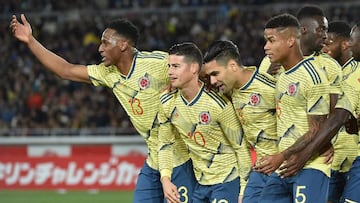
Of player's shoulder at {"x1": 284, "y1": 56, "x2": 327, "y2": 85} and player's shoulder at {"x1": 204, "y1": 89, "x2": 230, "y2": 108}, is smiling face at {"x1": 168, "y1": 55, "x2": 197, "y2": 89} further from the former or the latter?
player's shoulder at {"x1": 284, "y1": 56, "x2": 327, "y2": 85}

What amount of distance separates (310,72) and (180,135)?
188 cm

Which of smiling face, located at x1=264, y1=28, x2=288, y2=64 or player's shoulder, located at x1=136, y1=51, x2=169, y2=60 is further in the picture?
player's shoulder, located at x1=136, y1=51, x2=169, y2=60

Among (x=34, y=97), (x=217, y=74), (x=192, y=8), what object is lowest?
(x=34, y=97)

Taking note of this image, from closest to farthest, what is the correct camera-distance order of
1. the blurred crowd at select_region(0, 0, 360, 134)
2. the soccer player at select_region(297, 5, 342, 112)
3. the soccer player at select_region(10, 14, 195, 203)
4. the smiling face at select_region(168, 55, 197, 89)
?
1. the soccer player at select_region(297, 5, 342, 112)
2. the smiling face at select_region(168, 55, 197, 89)
3. the soccer player at select_region(10, 14, 195, 203)
4. the blurred crowd at select_region(0, 0, 360, 134)

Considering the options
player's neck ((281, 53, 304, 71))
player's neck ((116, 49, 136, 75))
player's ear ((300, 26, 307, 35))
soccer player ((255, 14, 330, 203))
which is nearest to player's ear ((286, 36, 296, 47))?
soccer player ((255, 14, 330, 203))

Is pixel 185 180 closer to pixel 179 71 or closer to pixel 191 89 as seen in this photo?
pixel 191 89

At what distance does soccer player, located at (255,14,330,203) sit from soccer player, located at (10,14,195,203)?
1.71m

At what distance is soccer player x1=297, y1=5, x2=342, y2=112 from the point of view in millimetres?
8117

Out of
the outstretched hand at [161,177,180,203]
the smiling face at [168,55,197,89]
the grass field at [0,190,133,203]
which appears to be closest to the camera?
the outstretched hand at [161,177,180,203]

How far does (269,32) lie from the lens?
27.1ft

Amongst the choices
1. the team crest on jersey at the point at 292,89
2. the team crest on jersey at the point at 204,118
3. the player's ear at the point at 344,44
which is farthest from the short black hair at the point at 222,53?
the player's ear at the point at 344,44

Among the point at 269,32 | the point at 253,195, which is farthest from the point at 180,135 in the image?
the point at 269,32

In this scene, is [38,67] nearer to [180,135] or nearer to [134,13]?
[134,13]

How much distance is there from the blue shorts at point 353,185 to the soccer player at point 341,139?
9 centimetres
